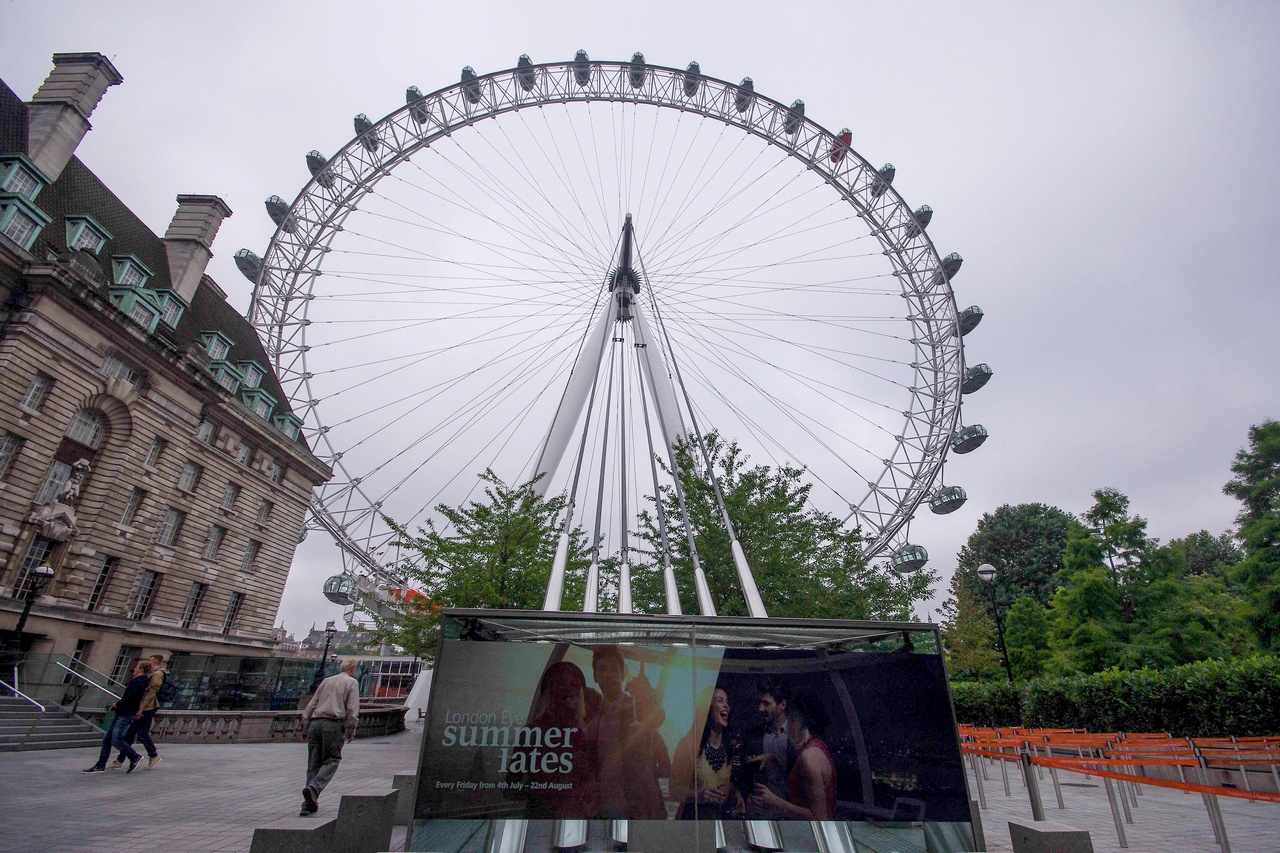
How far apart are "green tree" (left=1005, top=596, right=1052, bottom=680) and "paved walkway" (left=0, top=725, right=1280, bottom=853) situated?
3238 centimetres

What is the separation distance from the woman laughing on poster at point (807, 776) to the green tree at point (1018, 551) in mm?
55604

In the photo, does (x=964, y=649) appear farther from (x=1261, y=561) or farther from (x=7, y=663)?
(x=7, y=663)

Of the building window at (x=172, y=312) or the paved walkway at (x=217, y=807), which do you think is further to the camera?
the building window at (x=172, y=312)

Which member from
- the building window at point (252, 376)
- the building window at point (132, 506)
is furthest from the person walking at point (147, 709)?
the building window at point (252, 376)

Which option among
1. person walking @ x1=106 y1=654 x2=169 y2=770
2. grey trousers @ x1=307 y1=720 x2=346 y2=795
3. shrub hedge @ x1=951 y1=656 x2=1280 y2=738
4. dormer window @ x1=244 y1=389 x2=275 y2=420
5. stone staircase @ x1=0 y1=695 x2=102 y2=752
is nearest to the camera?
grey trousers @ x1=307 y1=720 x2=346 y2=795

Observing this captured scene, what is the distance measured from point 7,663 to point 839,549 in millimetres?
27629

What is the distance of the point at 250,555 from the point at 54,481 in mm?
11904

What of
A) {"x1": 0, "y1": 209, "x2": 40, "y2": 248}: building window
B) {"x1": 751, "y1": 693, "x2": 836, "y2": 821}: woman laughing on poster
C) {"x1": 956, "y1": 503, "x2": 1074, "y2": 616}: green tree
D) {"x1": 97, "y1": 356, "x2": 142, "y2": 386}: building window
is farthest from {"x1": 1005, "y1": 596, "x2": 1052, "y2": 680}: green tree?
{"x1": 0, "y1": 209, "x2": 40, "y2": 248}: building window

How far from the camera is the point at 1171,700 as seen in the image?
18.3 m

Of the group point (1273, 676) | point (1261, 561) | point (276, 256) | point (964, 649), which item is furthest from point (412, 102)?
point (964, 649)

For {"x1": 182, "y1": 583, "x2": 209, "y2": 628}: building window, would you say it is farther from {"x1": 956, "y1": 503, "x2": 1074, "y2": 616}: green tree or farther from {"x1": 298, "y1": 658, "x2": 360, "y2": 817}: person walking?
{"x1": 956, "y1": 503, "x2": 1074, "y2": 616}: green tree

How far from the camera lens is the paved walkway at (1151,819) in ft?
28.1

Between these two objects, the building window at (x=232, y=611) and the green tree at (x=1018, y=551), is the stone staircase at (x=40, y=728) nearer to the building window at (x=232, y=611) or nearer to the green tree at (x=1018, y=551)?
the building window at (x=232, y=611)

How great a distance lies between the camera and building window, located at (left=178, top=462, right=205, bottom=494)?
31.2 meters
